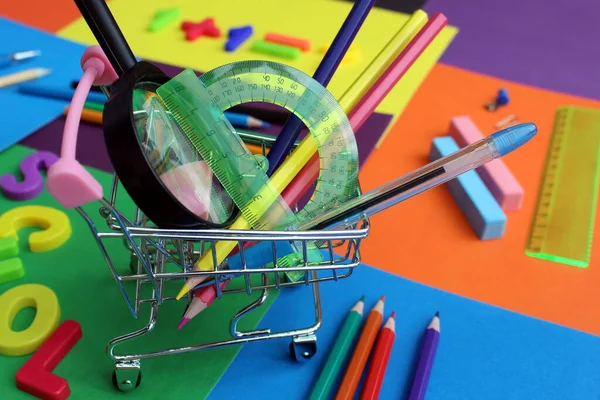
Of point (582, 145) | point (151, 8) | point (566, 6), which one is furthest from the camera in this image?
point (566, 6)

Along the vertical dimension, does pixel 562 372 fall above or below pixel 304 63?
below

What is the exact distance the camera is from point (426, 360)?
0.52m

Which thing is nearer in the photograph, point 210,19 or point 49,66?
point 49,66

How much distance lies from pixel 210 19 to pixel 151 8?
0.12 metres

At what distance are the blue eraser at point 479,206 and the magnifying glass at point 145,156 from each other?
30cm

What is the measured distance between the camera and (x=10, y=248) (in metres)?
0.59

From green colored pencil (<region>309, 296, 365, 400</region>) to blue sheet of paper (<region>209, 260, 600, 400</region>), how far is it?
0.06ft

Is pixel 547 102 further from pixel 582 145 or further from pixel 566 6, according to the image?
pixel 566 6

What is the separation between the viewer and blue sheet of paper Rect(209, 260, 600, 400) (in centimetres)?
52

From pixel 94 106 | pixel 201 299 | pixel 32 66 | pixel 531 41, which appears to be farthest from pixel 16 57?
pixel 531 41

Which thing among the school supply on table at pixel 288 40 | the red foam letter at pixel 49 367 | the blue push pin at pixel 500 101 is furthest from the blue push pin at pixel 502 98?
the red foam letter at pixel 49 367

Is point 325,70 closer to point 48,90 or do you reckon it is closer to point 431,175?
point 431,175

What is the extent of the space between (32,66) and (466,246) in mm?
640

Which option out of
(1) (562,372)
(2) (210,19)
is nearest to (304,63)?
(2) (210,19)
